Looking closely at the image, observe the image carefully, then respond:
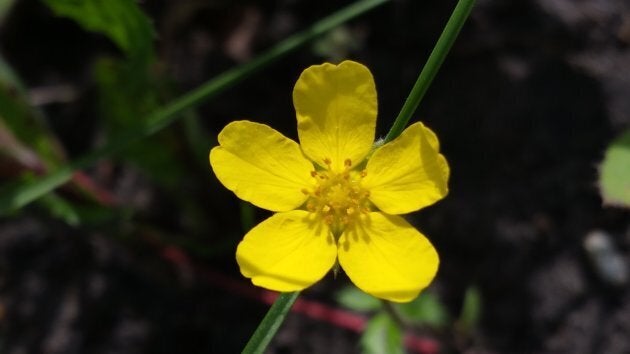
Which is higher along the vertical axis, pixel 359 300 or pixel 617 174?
pixel 617 174

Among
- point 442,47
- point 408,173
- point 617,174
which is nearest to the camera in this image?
point 442,47

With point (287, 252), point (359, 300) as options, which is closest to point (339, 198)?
point (287, 252)

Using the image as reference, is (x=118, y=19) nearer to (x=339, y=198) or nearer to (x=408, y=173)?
(x=339, y=198)

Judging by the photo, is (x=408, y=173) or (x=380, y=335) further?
(x=380, y=335)

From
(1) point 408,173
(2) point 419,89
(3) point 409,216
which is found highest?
(2) point 419,89

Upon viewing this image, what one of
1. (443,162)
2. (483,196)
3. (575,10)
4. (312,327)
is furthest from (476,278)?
(443,162)

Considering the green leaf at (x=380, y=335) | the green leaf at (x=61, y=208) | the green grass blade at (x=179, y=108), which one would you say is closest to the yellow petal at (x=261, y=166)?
the green grass blade at (x=179, y=108)
